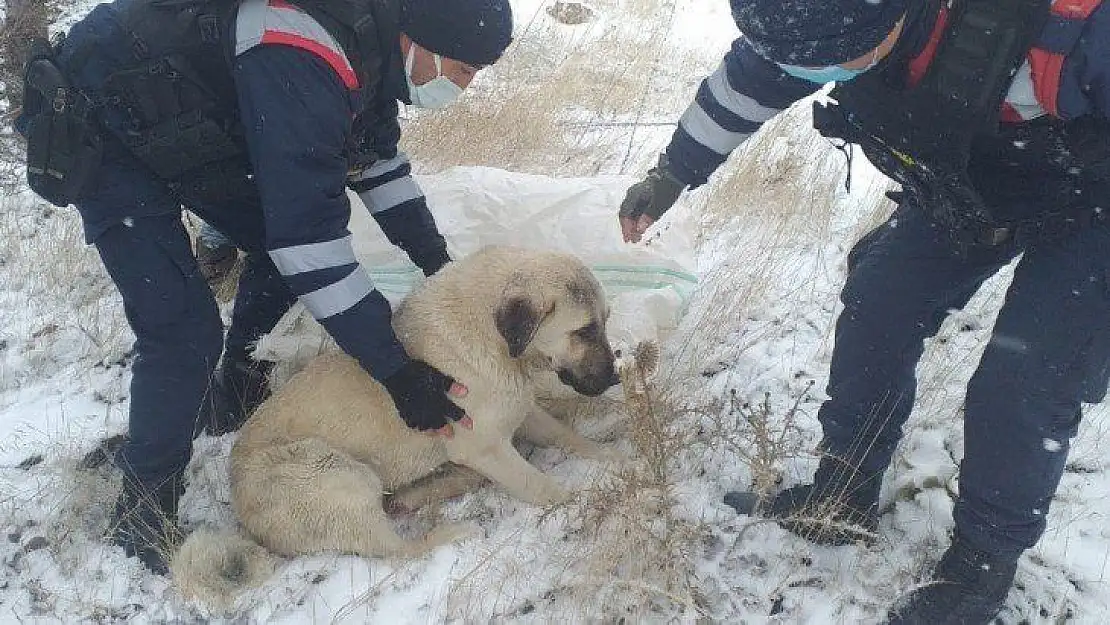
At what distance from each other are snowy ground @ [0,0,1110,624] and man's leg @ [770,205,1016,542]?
0.18 meters

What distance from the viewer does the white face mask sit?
282 cm

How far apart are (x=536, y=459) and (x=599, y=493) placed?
919mm

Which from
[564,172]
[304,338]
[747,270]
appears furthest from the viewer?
[564,172]

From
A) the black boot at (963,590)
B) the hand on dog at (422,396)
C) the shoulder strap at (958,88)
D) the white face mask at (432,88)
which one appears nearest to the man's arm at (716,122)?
the shoulder strap at (958,88)

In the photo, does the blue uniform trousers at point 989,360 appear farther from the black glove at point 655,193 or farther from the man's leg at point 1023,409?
the black glove at point 655,193

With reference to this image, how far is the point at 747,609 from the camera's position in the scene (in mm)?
2604

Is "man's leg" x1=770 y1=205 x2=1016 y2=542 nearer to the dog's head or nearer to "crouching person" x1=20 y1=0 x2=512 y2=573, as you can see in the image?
the dog's head

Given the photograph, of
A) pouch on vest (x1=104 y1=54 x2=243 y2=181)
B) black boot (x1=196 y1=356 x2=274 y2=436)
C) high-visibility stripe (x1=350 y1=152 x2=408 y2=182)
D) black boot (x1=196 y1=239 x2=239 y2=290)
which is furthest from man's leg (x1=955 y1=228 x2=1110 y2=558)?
black boot (x1=196 y1=239 x2=239 y2=290)

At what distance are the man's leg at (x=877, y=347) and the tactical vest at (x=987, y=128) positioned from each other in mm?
189

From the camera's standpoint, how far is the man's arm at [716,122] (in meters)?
2.45

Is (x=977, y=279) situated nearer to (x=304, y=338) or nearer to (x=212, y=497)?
(x=304, y=338)

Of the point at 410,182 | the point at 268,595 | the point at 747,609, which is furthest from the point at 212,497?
the point at 747,609

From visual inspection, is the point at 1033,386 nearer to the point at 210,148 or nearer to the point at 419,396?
the point at 419,396

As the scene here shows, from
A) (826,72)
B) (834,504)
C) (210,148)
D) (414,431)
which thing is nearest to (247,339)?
(414,431)
